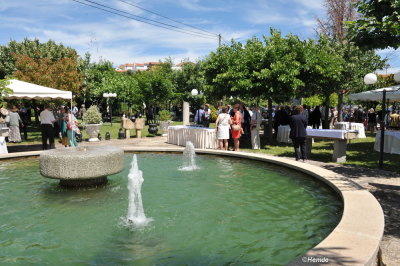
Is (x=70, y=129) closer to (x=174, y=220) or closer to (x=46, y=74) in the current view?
(x=174, y=220)

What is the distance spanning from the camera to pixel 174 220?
4812mm

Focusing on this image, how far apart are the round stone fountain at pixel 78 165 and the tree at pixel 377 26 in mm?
6591

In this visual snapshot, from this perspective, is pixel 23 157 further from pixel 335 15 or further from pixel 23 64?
pixel 335 15

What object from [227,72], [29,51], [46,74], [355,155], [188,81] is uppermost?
[29,51]

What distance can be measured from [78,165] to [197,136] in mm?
7245

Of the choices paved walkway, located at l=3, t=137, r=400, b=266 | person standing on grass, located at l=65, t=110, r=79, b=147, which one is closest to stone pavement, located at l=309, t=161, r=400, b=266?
paved walkway, located at l=3, t=137, r=400, b=266

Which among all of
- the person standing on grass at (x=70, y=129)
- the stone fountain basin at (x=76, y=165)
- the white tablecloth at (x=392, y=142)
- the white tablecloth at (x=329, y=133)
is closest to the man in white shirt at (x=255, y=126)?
the white tablecloth at (x=329, y=133)

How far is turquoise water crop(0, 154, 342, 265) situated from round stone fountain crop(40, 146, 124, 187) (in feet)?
1.24

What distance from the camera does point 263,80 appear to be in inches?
525

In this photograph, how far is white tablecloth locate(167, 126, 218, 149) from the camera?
1274 centimetres

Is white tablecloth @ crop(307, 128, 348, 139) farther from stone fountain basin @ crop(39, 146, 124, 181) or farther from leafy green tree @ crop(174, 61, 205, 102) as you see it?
leafy green tree @ crop(174, 61, 205, 102)

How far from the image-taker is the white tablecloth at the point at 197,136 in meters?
12.7

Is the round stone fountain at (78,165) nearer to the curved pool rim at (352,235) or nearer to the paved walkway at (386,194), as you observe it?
the curved pool rim at (352,235)

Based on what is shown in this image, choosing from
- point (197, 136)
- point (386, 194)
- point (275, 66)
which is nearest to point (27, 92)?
point (197, 136)
